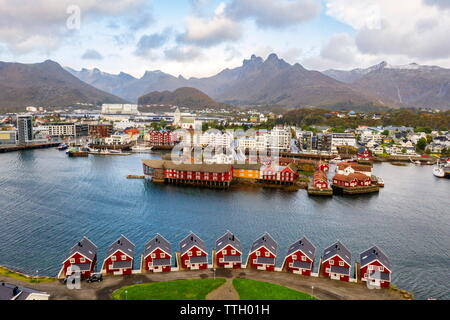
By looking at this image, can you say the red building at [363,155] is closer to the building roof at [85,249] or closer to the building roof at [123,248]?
the building roof at [123,248]

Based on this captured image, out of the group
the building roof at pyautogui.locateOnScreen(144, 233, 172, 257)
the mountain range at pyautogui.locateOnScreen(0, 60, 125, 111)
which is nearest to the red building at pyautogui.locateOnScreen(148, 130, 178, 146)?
the building roof at pyautogui.locateOnScreen(144, 233, 172, 257)

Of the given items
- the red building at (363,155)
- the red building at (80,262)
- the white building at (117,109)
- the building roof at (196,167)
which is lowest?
the red building at (80,262)

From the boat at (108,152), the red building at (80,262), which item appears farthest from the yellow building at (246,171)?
the boat at (108,152)

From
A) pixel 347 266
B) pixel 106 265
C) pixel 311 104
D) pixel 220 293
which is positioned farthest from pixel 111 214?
pixel 311 104

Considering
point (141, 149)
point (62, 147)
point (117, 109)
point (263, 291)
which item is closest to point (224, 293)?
point (263, 291)

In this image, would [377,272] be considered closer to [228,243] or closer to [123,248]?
[228,243]
